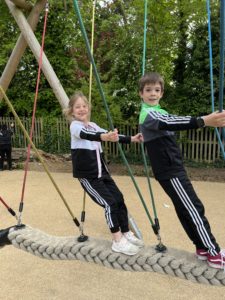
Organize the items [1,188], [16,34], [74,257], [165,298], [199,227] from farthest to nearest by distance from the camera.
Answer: [16,34] → [1,188] → [165,298] → [74,257] → [199,227]

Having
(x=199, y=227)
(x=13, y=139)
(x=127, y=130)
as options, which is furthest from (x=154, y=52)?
(x=199, y=227)

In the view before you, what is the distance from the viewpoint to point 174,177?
2215mm

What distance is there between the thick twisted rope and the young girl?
12cm

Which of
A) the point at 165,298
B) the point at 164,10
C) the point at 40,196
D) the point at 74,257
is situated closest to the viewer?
the point at 74,257

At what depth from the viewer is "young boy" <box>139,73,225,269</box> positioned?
218 centimetres

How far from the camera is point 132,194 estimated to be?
7.41 metres

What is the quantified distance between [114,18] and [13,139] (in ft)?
19.0

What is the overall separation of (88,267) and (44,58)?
2636 millimetres

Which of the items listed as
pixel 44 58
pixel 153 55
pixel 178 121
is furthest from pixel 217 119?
pixel 153 55

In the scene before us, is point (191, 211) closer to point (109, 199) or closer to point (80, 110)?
point (109, 199)

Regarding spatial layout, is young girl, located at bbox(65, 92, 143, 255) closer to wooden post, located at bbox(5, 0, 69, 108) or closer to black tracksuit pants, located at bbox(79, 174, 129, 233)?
black tracksuit pants, located at bbox(79, 174, 129, 233)

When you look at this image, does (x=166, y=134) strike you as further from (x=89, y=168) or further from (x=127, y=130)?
(x=127, y=130)

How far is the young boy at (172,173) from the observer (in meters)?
2.18

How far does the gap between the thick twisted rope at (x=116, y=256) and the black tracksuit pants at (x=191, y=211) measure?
0.50 ft
